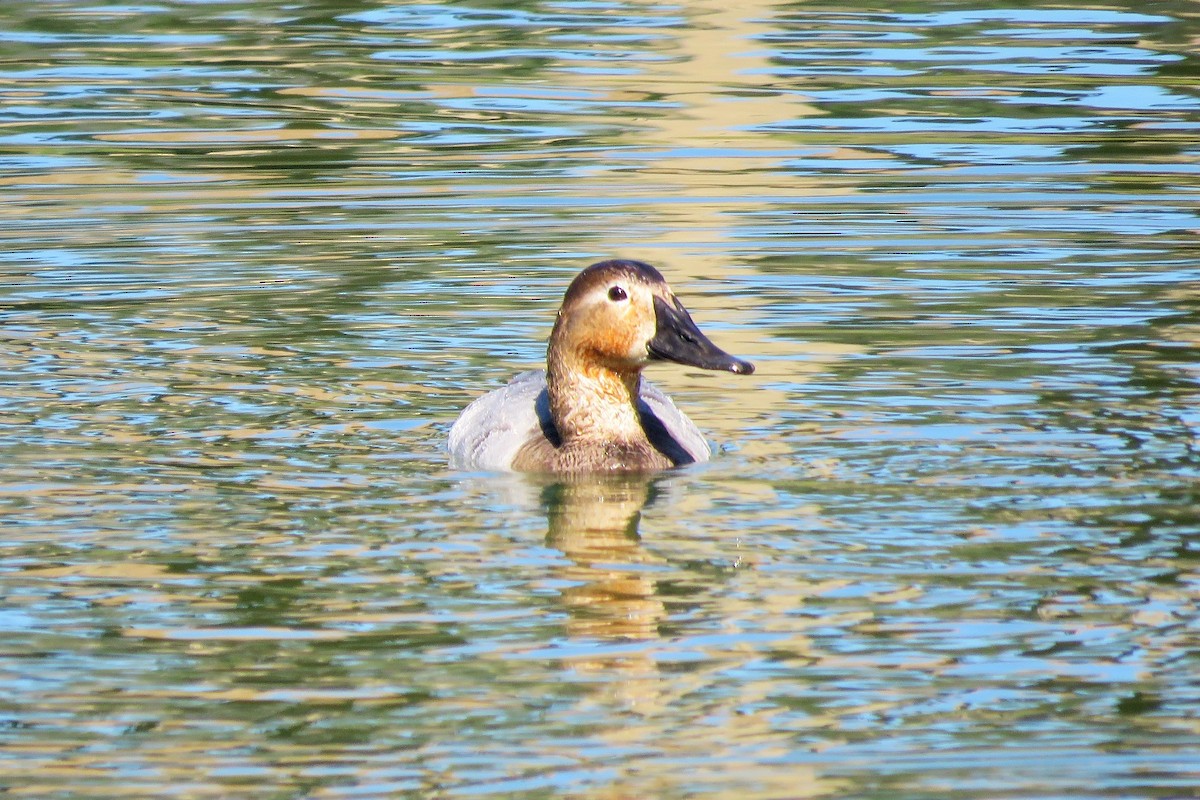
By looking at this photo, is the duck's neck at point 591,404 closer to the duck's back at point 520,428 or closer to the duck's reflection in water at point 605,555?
the duck's back at point 520,428

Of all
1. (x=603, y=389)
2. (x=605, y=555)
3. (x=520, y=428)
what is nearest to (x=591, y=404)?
(x=603, y=389)

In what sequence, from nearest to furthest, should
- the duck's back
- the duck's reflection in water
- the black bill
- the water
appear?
the water, the duck's reflection in water, the black bill, the duck's back

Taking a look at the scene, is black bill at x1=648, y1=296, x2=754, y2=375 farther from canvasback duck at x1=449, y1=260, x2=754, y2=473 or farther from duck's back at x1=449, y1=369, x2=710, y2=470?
duck's back at x1=449, y1=369, x2=710, y2=470

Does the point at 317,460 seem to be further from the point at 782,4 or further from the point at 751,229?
the point at 782,4

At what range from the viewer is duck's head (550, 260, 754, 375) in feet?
29.5

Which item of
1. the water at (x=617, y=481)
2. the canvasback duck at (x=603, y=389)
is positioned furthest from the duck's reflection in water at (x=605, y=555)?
the canvasback duck at (x=603, y=389)

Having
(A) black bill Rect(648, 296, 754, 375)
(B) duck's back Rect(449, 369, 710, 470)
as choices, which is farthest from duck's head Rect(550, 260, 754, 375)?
(B) duck's back Rect(449, 369, 710, 470)

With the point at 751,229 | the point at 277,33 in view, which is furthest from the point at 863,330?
the point at 277,33

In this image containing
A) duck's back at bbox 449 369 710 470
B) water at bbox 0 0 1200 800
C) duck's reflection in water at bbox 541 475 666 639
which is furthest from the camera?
duck's back at bbox 449 369 710 470

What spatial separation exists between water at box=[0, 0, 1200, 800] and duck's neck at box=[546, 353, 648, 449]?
0.30 metres

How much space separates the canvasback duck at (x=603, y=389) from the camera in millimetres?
9000

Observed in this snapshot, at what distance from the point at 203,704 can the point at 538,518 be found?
2.21m

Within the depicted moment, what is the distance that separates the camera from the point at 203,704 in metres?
6.27

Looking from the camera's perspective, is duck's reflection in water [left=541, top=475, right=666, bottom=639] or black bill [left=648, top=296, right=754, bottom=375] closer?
duck's reflection in water [left=541, top=475, right=666, bottom=639]
